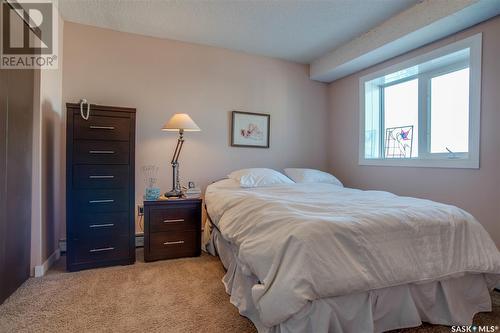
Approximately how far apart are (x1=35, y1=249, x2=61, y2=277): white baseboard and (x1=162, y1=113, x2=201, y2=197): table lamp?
115cm

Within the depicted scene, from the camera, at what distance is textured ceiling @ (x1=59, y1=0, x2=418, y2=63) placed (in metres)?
2.45

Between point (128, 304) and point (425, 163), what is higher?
point (425, 163)

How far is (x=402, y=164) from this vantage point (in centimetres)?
295

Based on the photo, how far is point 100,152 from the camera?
245 cm

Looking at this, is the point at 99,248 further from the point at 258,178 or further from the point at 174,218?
the point at 258,178

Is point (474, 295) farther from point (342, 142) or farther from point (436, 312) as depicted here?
point (342, 142)

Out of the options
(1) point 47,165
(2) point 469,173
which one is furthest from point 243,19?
(2) point 469,173

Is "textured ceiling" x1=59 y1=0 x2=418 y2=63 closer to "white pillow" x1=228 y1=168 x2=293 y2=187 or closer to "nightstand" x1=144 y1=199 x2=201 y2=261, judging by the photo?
"white pillow" x1=228 y1=168 x2=293 y2=187

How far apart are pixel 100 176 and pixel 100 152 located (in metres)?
0.21

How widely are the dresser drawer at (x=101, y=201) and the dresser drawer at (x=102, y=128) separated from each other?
486 millimetres

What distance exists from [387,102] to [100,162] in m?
3.24

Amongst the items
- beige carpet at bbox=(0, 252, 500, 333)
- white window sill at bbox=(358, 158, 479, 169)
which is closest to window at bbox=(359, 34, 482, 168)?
white window sill at bbox=(358, 158, 479, 169)

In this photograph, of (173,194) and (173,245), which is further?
(173,194)

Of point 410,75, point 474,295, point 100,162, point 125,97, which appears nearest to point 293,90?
point 410,75
